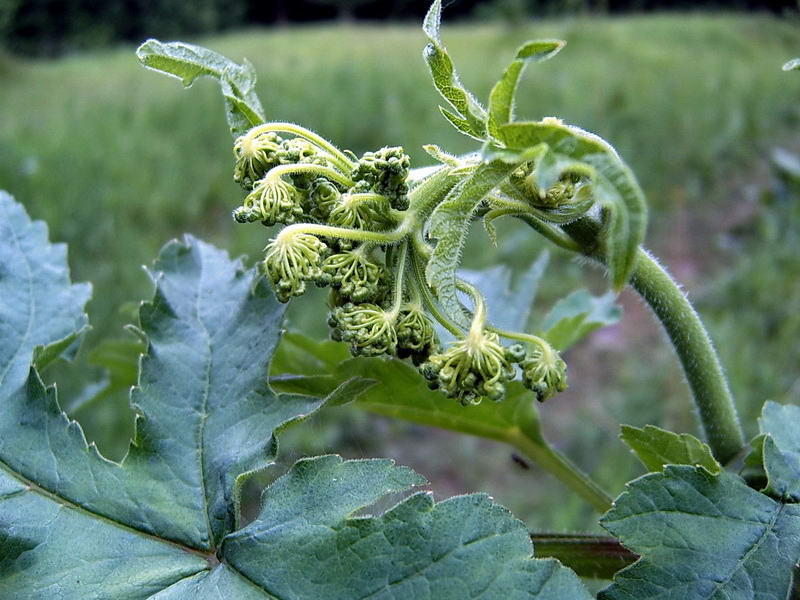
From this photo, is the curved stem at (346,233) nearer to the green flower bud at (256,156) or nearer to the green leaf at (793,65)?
the green flower bud at (256,156)

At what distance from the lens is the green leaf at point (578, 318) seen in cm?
164

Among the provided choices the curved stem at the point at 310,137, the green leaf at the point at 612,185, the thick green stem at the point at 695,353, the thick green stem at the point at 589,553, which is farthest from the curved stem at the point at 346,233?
the thick green stem at the point at 589,553

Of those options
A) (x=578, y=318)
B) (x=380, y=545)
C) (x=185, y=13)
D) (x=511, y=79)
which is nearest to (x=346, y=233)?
(x=511, y=79)

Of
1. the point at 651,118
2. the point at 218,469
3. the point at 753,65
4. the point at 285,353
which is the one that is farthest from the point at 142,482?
the point at 753,65

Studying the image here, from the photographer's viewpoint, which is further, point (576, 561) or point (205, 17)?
point (205, 17)

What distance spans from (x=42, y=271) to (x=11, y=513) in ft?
1.60

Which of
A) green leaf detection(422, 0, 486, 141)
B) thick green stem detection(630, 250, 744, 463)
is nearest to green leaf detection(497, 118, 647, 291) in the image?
green leaf detection(422, 0, 486, 141)

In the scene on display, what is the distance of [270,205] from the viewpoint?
3.31 feet

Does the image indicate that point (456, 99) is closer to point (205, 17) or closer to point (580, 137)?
point (580, 137)

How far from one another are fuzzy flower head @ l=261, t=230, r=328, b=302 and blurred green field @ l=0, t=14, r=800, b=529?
1821 millimetres

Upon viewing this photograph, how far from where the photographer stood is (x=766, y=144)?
24.8 ft

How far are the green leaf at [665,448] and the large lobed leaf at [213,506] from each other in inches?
11.0

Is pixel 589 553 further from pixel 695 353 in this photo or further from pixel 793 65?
pixel 793 65

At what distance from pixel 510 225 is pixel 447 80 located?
5208 mm
